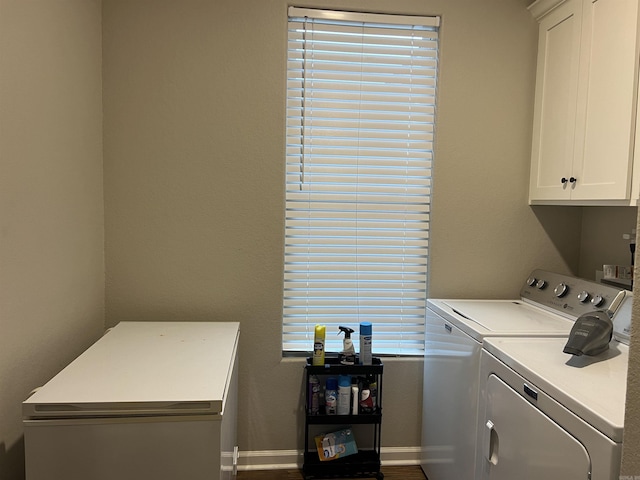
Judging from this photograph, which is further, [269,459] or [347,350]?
[269,459]

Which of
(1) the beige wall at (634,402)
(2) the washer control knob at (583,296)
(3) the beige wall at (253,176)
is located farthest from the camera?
(3) the beige wall at (253,176)

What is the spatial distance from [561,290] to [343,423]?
1242mm

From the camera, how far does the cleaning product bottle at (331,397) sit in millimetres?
2403

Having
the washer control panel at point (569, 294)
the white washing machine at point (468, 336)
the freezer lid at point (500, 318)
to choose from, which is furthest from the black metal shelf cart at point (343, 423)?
the washer control panel at point (569, 294)

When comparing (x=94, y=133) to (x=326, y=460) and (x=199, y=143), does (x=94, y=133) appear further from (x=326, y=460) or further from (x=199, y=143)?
(x=326, y=460)

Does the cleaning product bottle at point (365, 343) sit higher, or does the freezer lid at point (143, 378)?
the freezer lid at point (143, 378)

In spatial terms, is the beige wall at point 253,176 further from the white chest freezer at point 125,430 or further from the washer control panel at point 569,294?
the white chest freezer at point 125,430

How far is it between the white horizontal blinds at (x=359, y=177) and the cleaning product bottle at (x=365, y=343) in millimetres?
176

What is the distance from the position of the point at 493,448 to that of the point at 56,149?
1.95 meters

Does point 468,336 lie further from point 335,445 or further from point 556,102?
point 556,102

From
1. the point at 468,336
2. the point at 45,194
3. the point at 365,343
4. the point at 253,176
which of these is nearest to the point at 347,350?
the point at 365,343

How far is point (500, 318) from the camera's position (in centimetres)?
209

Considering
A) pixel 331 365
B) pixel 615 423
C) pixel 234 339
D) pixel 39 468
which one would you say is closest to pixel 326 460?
pixel 331 365

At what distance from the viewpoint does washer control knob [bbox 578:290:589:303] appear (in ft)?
6.70
